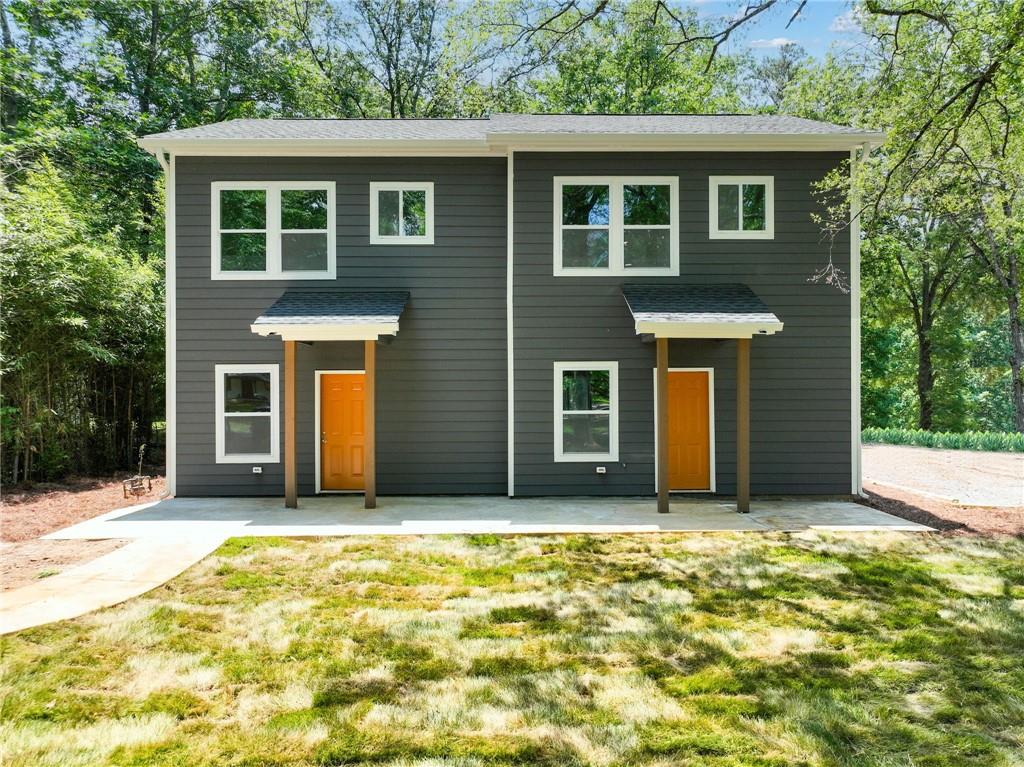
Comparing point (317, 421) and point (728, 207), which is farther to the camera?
point (317, 421)

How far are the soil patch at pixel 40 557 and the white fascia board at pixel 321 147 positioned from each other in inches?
212

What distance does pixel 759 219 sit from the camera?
8.59 metres

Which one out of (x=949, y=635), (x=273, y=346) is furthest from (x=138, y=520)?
(x=949, y=635)

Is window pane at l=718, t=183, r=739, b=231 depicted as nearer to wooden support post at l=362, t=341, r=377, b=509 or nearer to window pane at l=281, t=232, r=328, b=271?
wooden support post at l=362, t=341, r=377, b=509

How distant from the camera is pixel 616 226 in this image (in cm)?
853

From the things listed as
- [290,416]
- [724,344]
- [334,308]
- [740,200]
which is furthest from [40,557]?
[740,200]

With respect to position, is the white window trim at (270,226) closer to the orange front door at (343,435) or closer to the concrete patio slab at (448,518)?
the orange front door at (343,435)

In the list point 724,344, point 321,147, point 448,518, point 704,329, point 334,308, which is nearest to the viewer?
point 448,518

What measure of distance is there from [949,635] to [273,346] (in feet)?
26.8

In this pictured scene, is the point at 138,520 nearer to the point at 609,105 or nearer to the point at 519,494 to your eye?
the point at 519,494

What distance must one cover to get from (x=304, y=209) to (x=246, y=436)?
133 inches

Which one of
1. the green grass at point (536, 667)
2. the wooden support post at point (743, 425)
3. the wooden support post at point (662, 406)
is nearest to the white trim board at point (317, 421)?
the green grass at point (536, 667)

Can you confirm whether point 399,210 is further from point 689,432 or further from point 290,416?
point 689,432

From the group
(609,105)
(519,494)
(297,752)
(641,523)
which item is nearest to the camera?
(297,752)
